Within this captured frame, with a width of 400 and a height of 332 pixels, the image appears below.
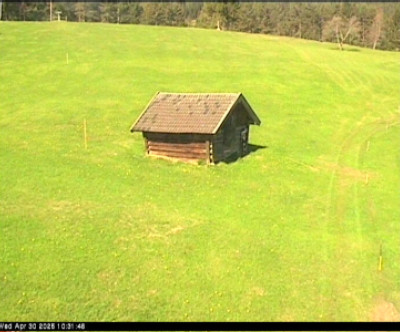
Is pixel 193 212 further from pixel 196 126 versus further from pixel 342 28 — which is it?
pixel 342 28

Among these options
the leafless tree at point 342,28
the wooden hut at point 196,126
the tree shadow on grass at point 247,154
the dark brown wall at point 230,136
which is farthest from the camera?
the leafless tree at point 342,28

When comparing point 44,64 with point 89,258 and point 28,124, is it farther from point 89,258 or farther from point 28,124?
point 89,258

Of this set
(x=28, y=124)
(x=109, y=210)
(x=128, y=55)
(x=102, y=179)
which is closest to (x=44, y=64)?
(x=128, y=55)

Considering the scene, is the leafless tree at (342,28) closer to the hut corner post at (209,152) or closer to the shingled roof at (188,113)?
the shingled roof at (188,113)

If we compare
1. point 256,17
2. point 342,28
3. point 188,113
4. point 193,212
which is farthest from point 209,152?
point 256,17

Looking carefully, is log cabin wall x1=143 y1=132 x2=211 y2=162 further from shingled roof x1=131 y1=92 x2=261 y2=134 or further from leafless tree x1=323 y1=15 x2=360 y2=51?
leafless tree x1=323 y1=15 x2=360 y2=51

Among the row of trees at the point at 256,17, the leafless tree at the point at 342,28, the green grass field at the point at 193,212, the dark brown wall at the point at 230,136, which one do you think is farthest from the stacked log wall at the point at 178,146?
the row of trees at the point at 256,17
